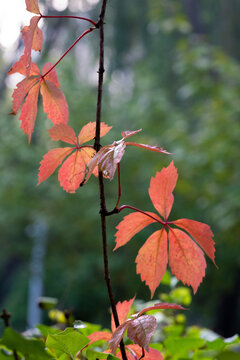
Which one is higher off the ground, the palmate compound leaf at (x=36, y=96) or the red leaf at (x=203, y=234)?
the palmate compound leaf at (x=36, y=96)

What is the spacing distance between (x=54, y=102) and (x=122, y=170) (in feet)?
12.8

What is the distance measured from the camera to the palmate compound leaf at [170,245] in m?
0.24

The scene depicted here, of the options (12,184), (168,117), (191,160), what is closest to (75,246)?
(12,184)

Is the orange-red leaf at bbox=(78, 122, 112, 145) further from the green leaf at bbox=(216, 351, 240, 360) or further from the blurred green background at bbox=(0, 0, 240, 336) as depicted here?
the blurred green background at bbox=(0, 0, 240, 336)

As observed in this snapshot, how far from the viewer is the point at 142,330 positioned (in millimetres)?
198

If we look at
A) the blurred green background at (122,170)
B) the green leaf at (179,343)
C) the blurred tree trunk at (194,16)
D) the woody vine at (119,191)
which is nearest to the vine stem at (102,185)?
the woody vine at (119,191)

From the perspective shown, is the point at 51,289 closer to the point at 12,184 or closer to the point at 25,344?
the point at 12,184

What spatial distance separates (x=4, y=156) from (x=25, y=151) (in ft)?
0.79

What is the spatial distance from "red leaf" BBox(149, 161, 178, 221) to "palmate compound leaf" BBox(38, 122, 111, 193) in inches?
1.8

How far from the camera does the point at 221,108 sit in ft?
8.55

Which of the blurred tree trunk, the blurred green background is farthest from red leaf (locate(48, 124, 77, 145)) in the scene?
the blurred tree trunk

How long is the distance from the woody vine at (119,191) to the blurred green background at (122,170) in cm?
288

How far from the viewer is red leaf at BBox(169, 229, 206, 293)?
0.24m

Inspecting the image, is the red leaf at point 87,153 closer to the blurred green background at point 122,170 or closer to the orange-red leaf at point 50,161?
the orange-red leaf at point 50,161
